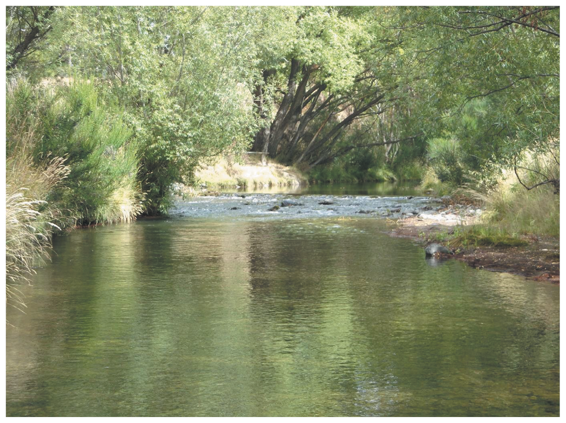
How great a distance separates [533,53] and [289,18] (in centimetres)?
2738

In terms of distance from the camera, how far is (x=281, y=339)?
340 inches

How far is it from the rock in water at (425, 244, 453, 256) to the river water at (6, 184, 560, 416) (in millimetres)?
245

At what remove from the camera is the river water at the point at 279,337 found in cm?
648

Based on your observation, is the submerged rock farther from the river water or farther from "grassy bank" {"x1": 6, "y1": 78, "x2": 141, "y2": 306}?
"grassy bank" {"x1": 6, "y1": 78, "x2": 141, "y2": 306}

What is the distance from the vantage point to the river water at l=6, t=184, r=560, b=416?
Answer: 6.48 meters

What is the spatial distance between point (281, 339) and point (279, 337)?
0.10 meters

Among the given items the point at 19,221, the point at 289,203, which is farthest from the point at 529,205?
the point at 289,203

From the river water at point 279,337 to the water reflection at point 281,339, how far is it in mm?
23

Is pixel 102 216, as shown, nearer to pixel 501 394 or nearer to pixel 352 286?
pixel 352 286

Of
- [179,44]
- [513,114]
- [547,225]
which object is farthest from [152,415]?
[179,44]

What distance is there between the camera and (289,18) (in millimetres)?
41750

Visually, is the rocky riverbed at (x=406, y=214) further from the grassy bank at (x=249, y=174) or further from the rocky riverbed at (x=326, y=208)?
the grassy bank at (x=249, y=174)

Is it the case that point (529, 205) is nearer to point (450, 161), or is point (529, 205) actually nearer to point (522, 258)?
point (522, 258)

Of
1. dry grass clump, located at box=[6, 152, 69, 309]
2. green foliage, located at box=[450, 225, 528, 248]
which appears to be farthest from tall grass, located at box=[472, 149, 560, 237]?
dry grass clump, located at box=[6, 152, 69, 309]
